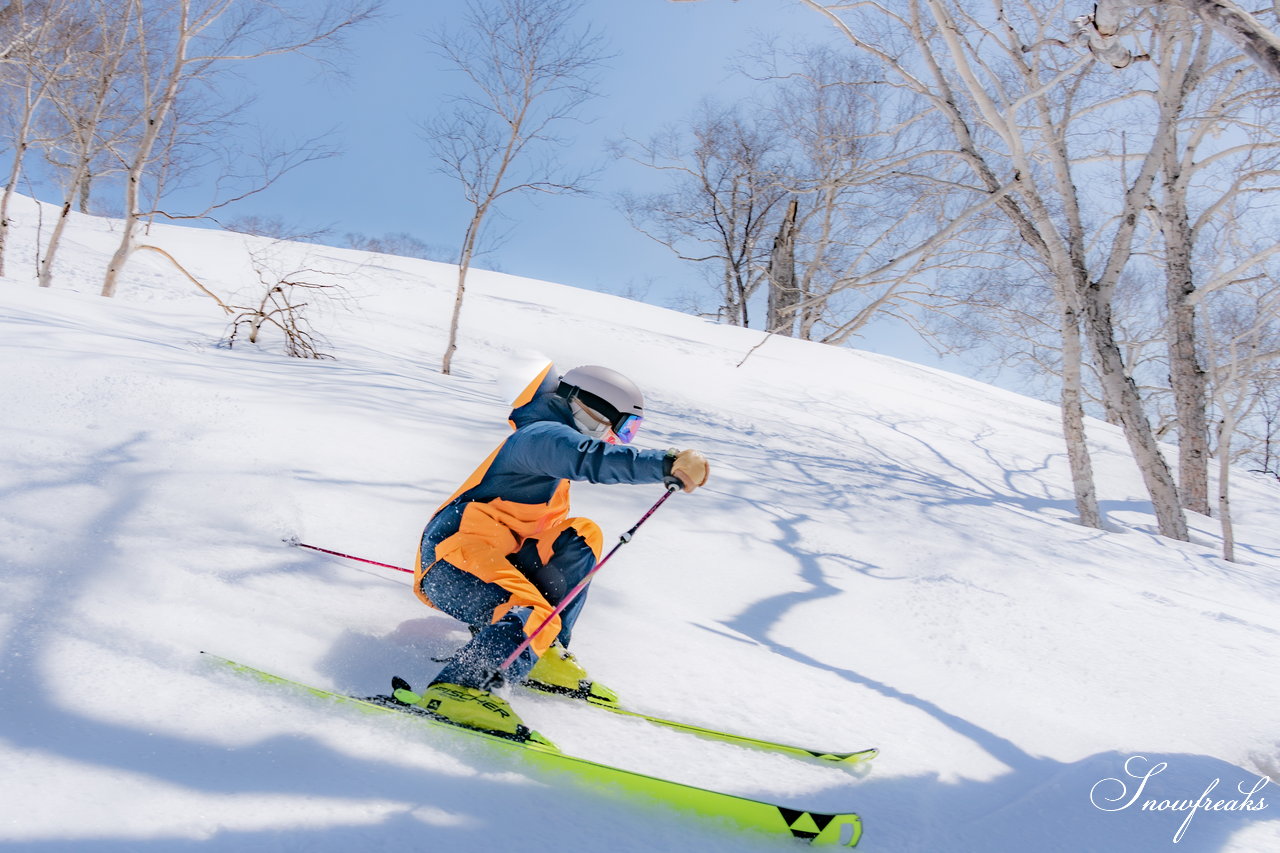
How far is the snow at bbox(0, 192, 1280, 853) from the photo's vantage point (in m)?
1.40

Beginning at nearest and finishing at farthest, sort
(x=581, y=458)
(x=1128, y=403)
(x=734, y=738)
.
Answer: (x=581, y=458) < (x=734, y=738) < (x=1128, y=403)

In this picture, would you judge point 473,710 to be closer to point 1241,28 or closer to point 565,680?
point 565,680

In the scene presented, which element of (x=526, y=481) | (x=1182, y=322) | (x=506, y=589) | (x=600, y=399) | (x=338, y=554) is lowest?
(x=338, y=554)

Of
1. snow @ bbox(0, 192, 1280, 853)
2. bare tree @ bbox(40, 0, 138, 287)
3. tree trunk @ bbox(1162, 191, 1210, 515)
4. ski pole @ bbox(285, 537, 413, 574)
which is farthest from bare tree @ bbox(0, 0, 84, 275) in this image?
tree trunk @ bbox(1162, 191, 1210, 515)

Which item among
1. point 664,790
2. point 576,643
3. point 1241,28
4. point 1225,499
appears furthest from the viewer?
point 1225,499

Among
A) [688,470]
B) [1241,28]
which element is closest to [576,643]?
[688,470]

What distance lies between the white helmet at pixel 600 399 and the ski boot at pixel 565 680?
27.5 inches

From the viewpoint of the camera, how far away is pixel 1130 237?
6.28 metres

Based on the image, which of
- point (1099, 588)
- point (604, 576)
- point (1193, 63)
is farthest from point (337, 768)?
point (1193, 63)

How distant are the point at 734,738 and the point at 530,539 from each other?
0.82 metres

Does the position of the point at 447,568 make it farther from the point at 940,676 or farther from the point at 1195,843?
the point at 1195,843

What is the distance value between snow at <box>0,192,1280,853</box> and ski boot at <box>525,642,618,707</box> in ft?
0.23

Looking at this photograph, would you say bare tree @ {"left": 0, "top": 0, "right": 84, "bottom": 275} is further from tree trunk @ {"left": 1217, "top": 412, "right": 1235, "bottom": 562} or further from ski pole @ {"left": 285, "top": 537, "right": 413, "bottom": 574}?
tree trunk @ {"left": 1217, "top": 412, "right": 1235, "bottom": 562}

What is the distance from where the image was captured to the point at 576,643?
2416 mm
